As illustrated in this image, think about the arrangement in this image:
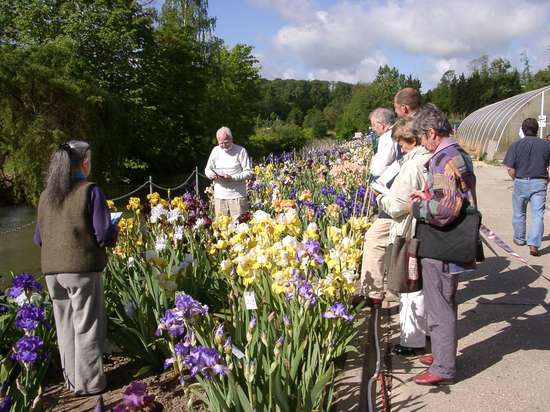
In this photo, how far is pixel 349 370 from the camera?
10.3ft

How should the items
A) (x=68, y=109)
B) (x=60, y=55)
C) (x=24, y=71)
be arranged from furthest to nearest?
(x=60, y=55), (x=68, y=109), (x=24, y=71)

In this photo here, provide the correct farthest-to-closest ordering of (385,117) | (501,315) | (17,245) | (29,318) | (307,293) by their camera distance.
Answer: (17,245) < (501,315) < (385,117) < (307,293) < (29,318)

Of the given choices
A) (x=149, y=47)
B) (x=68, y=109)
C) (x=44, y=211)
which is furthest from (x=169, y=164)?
(x=44, y=211)

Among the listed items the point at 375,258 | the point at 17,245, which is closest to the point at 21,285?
the point at 375,258

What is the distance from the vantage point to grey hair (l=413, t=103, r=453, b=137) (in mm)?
2895

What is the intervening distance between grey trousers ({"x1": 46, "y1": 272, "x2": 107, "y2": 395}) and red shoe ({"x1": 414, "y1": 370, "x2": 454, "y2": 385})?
1806 millimetres

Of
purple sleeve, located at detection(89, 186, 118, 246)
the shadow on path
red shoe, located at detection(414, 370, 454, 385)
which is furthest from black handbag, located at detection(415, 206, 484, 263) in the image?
purple sleeve, located at detection(89, 186, 118, 246)

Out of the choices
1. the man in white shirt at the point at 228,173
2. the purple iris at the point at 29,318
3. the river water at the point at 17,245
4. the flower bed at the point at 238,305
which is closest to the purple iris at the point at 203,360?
the flower bed at the point at 238,305

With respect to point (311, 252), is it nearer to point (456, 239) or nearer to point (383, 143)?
point (456, 239)

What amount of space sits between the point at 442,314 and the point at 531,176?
4073 millimetres

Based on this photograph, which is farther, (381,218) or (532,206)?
(532,206)

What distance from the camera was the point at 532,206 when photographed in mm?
6246

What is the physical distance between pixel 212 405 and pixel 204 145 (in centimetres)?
3077

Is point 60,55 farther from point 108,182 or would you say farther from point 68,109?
point 108,182
